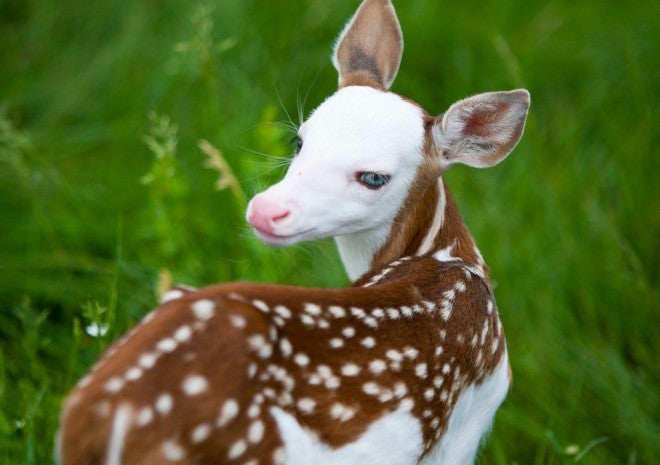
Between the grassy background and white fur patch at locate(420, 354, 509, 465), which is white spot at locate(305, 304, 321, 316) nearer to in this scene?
white fur patch at locate(420, 354, 509, 465)

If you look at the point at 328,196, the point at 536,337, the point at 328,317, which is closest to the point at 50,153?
the point at 536,337

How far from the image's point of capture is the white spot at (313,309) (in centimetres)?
220

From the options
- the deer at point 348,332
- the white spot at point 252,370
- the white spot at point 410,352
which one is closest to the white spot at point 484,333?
the deer at point 348,332

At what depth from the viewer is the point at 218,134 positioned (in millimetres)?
4180

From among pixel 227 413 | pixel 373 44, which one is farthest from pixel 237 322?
pixel 373 44

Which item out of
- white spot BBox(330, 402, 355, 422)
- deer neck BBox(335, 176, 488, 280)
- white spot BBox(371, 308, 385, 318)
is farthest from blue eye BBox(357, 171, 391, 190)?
white spot BBox(330, 402, 355, 422)

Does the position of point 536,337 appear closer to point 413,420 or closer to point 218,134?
point 218,134

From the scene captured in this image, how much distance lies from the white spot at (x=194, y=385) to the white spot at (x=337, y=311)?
1.07 ft

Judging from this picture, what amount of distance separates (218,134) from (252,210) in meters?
1.78

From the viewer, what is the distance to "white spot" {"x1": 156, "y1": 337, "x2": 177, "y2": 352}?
2.01m

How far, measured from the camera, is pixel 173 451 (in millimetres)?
1994

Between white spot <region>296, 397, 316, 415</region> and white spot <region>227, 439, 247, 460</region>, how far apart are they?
6.0 inches

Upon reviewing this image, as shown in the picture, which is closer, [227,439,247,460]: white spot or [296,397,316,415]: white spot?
[227,439,247,460]: white spot

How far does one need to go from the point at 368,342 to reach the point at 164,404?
0.47 m
